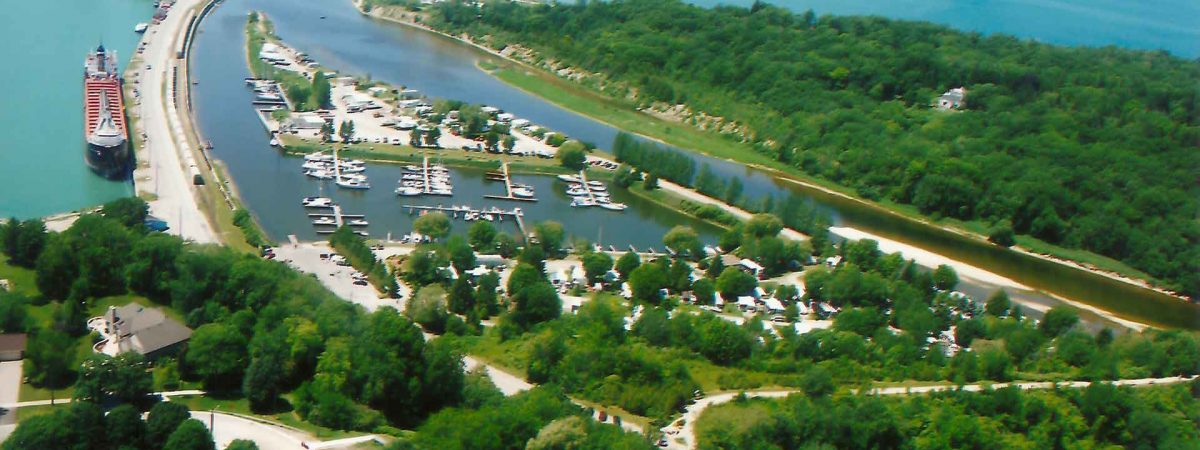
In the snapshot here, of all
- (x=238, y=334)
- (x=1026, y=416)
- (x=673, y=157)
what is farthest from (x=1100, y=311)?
(x=238, y=334)

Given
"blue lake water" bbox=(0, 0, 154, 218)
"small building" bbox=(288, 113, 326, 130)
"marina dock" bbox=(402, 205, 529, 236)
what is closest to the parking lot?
"marina dock" bbox=(402, 205, 529, 236)

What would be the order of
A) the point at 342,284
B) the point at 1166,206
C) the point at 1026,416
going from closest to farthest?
the point at 1026,416 → the point at 342,284 → the point at 1166,206

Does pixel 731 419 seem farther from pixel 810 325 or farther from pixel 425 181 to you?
pixel 425 181

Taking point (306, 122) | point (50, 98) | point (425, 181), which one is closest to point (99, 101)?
point (50, 98)

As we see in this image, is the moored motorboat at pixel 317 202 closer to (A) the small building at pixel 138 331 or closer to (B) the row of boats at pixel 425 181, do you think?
(B) the row of boats at pixel 425 181

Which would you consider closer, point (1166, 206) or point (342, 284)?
point (342, 284)

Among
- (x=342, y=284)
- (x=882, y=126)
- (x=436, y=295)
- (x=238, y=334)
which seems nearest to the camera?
(x=238, y=334)

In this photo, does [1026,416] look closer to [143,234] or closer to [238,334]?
[238,334]
